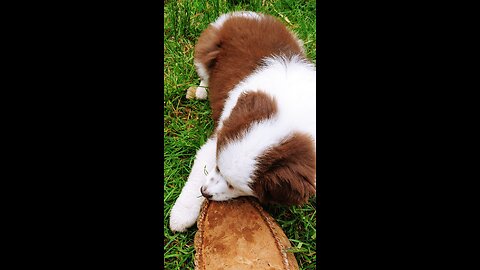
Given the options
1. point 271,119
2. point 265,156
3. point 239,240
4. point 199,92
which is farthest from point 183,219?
point 199,92

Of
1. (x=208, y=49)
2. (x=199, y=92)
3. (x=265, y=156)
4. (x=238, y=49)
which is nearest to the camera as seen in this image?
(x=265, y=156)

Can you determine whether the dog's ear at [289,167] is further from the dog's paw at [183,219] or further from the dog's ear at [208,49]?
the dog's ear at [208,49]

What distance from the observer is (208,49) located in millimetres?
3609

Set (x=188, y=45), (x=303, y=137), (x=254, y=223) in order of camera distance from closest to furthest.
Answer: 1. (x=303, y=137)
2. (x=254, y=223)
3. (x=188, y=45)

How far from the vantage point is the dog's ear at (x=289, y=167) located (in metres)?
2.56

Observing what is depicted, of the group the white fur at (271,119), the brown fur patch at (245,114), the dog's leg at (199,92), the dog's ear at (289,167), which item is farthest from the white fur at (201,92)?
the dog's ear at (289,167)

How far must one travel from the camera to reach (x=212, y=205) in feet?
9.66

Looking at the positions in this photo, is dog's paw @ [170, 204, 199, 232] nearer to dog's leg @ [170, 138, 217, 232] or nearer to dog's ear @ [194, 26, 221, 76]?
dog's leg @ [170, 138, 217, 232]

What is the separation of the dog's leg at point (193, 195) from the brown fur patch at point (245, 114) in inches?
18.9

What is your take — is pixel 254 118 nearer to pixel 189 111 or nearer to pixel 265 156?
pixel 265 156

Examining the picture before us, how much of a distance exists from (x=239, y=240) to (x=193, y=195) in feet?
2.34
